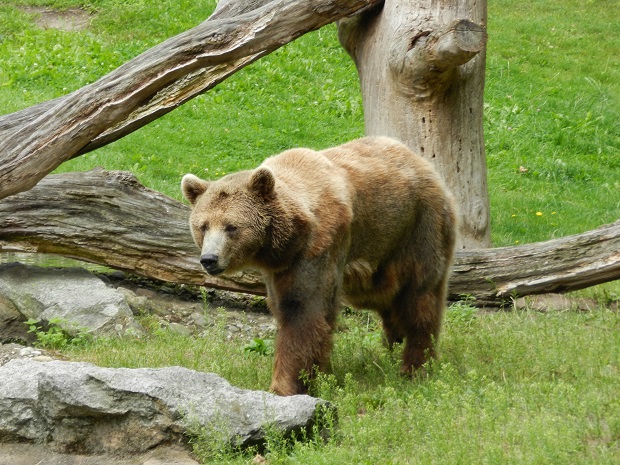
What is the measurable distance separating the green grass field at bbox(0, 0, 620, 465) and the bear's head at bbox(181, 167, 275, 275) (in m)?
1.10

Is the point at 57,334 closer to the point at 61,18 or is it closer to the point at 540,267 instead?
the point at 540,267

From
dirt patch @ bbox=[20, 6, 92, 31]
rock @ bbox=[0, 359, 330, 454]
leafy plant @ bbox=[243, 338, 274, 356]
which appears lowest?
leafy plant @ bbox=[243, 338, 274, 356]

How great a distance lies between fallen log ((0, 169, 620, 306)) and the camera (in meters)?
8.88

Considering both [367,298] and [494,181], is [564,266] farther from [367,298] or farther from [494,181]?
[494,181]

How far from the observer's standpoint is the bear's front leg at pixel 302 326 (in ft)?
21.7

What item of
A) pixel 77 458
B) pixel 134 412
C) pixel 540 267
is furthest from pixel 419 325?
pixel 77 458

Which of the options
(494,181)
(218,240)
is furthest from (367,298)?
(494,181)

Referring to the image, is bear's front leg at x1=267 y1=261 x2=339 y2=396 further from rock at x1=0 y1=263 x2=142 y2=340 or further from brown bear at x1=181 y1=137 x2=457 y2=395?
rock at x1=0 y1=263 x2=142 y2=340

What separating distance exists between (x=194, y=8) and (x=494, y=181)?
832 cm

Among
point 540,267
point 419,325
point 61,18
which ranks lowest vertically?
point 540,267

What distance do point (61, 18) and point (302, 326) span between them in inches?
570

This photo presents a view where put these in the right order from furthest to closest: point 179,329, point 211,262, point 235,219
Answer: point 179,329 → point 235,219 → point 211,262

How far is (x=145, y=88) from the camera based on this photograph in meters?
8.30

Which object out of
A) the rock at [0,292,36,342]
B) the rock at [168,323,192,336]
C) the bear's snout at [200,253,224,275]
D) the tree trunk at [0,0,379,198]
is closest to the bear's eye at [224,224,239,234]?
the bear's snout at [200,253,224,275]
